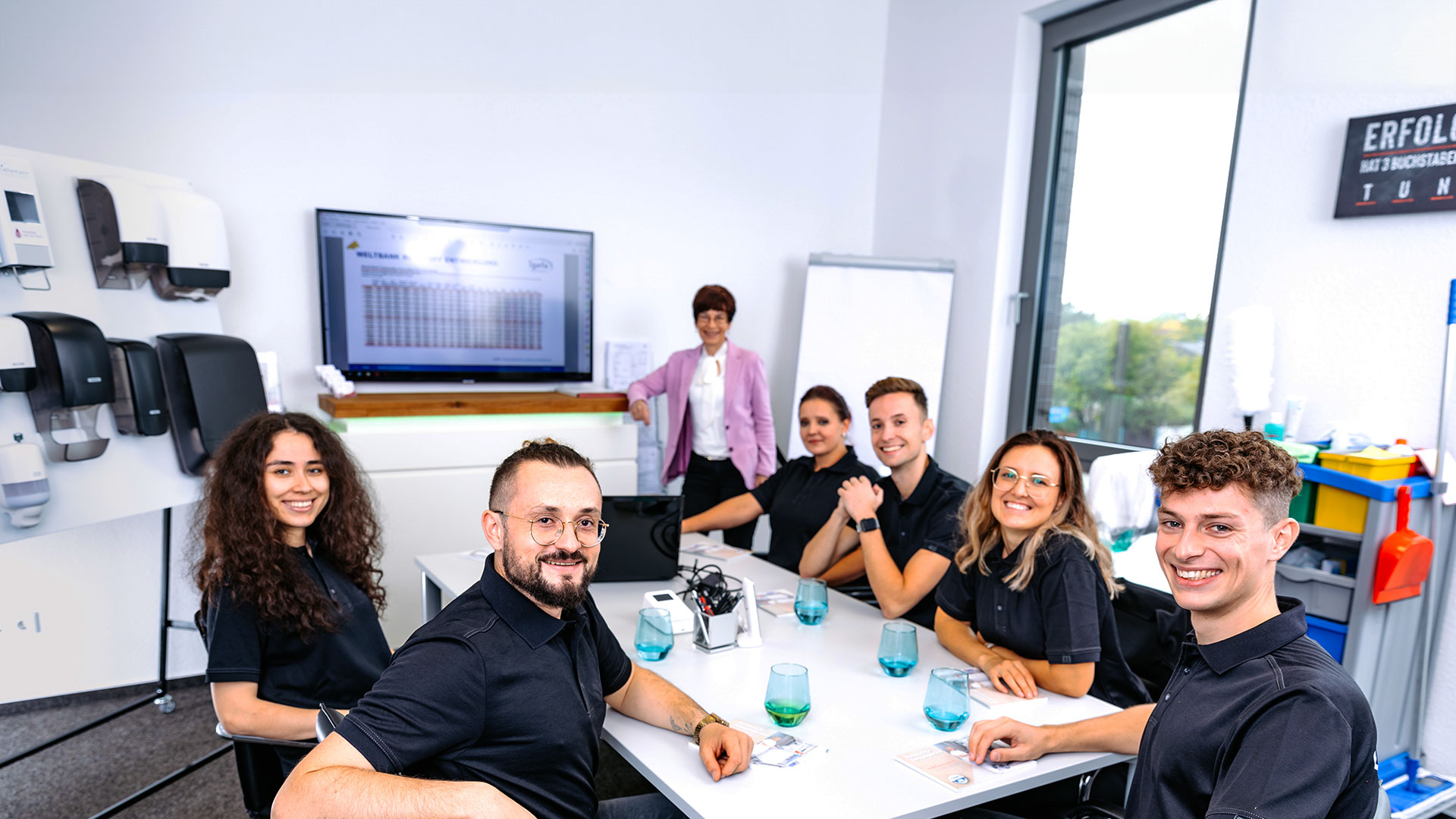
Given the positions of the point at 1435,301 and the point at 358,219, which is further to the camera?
the point at 358,219

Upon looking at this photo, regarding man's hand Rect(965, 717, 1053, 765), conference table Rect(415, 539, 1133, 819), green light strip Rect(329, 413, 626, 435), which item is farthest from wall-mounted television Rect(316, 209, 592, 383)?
man's hand Rect(965, 717, 1053, 765)

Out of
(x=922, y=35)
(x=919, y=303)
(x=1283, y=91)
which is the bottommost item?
(x=919, y=303)

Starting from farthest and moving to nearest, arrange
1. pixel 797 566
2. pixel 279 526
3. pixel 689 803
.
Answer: pixel 797 566 → pixel 279 526 → pixel 689 803

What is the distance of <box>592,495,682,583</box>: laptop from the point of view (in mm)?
2523

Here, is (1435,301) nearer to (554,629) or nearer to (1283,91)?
(1283,91)

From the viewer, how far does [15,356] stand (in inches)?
87.0

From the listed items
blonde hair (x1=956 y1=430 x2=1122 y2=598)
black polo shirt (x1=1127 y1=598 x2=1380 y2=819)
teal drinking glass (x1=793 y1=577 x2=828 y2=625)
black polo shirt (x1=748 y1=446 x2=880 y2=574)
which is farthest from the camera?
black polo shirt (x1=748 y1=446 x2=880 y2=574)

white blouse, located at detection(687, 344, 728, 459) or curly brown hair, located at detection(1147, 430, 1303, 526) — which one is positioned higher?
curly brown hair, located at detection(1147, 430, 1303, 526)

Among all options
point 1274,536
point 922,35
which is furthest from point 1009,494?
point 922,35

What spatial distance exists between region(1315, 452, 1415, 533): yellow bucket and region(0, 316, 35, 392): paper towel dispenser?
3.63m

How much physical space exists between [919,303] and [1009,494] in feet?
8.74

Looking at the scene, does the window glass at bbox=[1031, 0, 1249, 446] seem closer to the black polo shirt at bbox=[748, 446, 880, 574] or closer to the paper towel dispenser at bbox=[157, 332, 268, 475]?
the black polo shirt at bbox=[748, 446, 880, 574]

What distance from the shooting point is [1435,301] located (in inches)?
110

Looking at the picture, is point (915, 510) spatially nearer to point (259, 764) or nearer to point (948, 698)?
point (948, 698)
